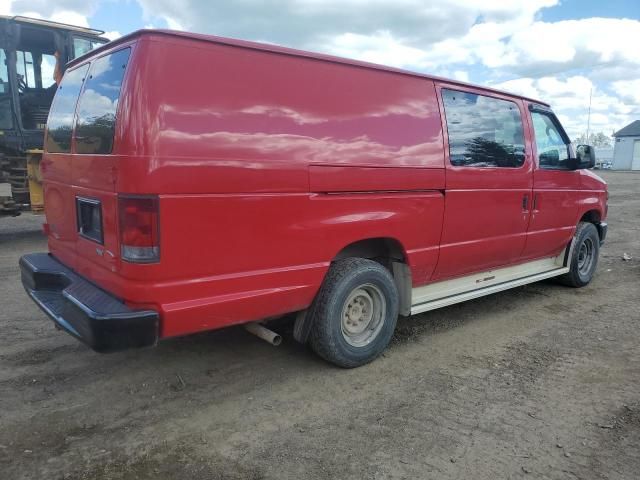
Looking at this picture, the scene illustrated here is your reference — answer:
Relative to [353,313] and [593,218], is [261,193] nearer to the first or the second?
[353,313]

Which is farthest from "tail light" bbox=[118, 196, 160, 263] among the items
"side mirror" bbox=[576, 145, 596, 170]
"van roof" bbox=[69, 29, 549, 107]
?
"side mirror" bbox=[576, 145, 596, 170]

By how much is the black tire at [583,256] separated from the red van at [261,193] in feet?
5.79

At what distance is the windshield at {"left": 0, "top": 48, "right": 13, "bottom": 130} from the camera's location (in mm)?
8367

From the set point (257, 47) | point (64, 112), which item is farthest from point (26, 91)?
point (257, 47)

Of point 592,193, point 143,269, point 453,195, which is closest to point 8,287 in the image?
point 143,269

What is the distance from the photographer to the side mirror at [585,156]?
5.56 m

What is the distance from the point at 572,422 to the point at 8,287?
586 centimetres

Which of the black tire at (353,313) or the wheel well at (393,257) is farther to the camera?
the wheel well at (393,257)

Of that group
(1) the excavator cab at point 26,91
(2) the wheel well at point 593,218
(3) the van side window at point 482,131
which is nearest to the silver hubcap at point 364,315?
(3) the van side window at point 482,131

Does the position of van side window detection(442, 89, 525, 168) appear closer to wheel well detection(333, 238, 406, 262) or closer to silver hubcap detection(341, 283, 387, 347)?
wheel well detection(333, 238, 406, 262)

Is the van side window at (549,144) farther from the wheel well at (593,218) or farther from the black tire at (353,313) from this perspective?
the black tire at (353,313)

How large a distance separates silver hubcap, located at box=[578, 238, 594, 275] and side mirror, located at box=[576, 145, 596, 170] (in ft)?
3.71

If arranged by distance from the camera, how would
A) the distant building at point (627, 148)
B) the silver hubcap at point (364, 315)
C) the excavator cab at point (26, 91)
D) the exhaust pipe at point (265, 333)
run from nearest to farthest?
the exhaust pipe at point (265, 333) → the silver hubcap at point (364, 315) → the excavator cab at point (26, 91) → the distant building at point (627, 148)

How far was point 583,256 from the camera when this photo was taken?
6367mm
